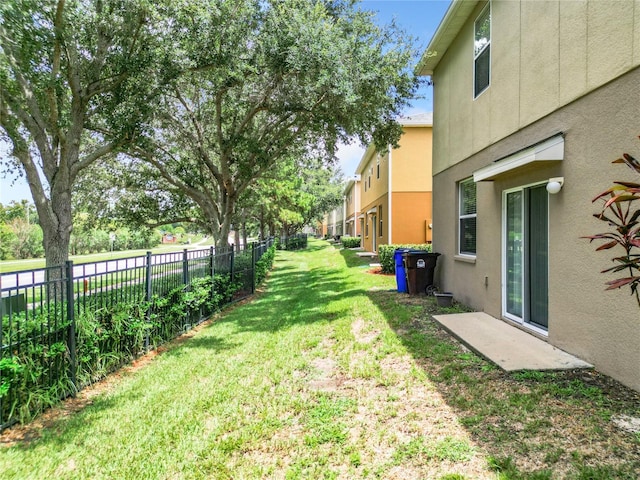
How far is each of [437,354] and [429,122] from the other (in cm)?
1167

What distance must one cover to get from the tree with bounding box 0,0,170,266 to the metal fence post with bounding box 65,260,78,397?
108 inches

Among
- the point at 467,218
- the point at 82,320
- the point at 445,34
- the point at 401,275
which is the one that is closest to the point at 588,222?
the point at 467,218

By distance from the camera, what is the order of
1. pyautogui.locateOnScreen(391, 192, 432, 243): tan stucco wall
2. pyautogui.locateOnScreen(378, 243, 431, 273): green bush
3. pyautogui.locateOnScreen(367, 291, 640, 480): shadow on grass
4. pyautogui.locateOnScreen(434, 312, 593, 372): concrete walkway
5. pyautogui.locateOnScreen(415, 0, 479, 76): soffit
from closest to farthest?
pyautogui.locateOnScreen(367, 291, 640, 480): shadow on grass → pyautogui.locateOnScreen(434, 312, 593, 372): concrete walkway → pyautogui.locateOnScreen(415, 0, 479, 76): soffit → pyautogui.locateOnScreen(378, 243, 431, 273): green bush → pyautogui.locateOnScreen(391, 192, 432, 243): tan stucco wall

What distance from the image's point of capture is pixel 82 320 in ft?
14.8

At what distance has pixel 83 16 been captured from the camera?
21.2 ft

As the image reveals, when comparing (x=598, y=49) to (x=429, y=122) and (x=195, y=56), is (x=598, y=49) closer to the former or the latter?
(x=195, y=56)

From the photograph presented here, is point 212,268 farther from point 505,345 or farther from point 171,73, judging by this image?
point 505,345

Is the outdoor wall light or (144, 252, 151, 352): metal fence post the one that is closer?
the outdoor wall light

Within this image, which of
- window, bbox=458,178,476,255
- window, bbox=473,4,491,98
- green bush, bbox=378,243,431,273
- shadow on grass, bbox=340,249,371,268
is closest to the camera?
window, bbox=473,4,491,98

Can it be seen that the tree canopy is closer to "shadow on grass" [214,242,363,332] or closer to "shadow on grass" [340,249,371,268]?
"shadow on grass" [214,242,363,332]

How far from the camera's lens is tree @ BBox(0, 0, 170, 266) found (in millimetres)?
5730

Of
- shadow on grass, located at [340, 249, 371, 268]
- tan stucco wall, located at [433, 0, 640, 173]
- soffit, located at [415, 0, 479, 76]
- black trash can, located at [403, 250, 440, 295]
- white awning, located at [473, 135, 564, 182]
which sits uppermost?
soffit, located at [415, 0, 479, 76]

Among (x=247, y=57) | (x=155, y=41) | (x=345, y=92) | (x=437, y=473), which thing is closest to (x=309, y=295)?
(x=345, y=92)

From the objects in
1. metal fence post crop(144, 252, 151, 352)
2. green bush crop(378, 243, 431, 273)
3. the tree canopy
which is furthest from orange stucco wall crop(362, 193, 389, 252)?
metal fence post crop(144, 252, 151, 352)
